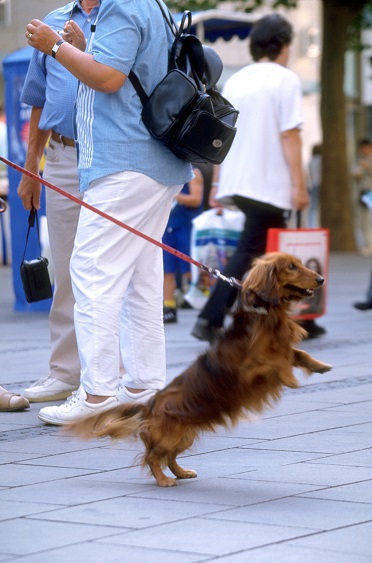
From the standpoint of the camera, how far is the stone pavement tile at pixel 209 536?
369 centimetres

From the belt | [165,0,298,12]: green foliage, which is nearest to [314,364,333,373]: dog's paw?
the belt

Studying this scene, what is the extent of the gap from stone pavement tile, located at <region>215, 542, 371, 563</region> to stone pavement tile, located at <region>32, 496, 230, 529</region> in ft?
1.47

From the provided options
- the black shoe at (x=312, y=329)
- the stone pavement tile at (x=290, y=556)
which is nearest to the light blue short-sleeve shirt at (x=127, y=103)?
the stone pavement tile at (x=290, y=556)

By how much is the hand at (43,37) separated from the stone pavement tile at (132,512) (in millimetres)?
1989

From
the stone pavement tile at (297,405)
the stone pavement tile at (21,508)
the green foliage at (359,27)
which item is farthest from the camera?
the green foliage at (359,27)

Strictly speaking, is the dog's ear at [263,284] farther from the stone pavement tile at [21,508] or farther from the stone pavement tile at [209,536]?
the stone pavement tile at [21,508]

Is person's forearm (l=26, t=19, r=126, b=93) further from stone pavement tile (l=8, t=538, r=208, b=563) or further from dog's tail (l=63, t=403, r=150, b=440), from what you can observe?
stone pavement tile (l=8, t=538, r=208, b=563)

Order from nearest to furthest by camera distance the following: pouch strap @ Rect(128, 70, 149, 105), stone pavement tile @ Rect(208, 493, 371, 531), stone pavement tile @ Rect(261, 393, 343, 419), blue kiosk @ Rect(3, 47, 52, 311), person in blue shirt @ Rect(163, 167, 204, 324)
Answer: stone pavement tile @ Rect(208, 493, 371, 531) < pouch strap @ Rect(128, 70, 149, 105) < stone pavement tile @ Rect(261, 393, 343, 419) < person in blue shirt @ Rect(163, 167, 204, 324) < blue kiosk @ Rect(3, 47, 52, 311)

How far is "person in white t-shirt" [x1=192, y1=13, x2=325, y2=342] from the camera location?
8508 mm

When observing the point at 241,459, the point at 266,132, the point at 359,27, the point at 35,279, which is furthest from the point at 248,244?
the point at 359,27

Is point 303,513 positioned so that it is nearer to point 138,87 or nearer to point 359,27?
point 138,87

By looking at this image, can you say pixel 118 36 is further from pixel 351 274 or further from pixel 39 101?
pixel 351 274

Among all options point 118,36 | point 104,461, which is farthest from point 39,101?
point 104,461

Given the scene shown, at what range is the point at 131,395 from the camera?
5.76 m
